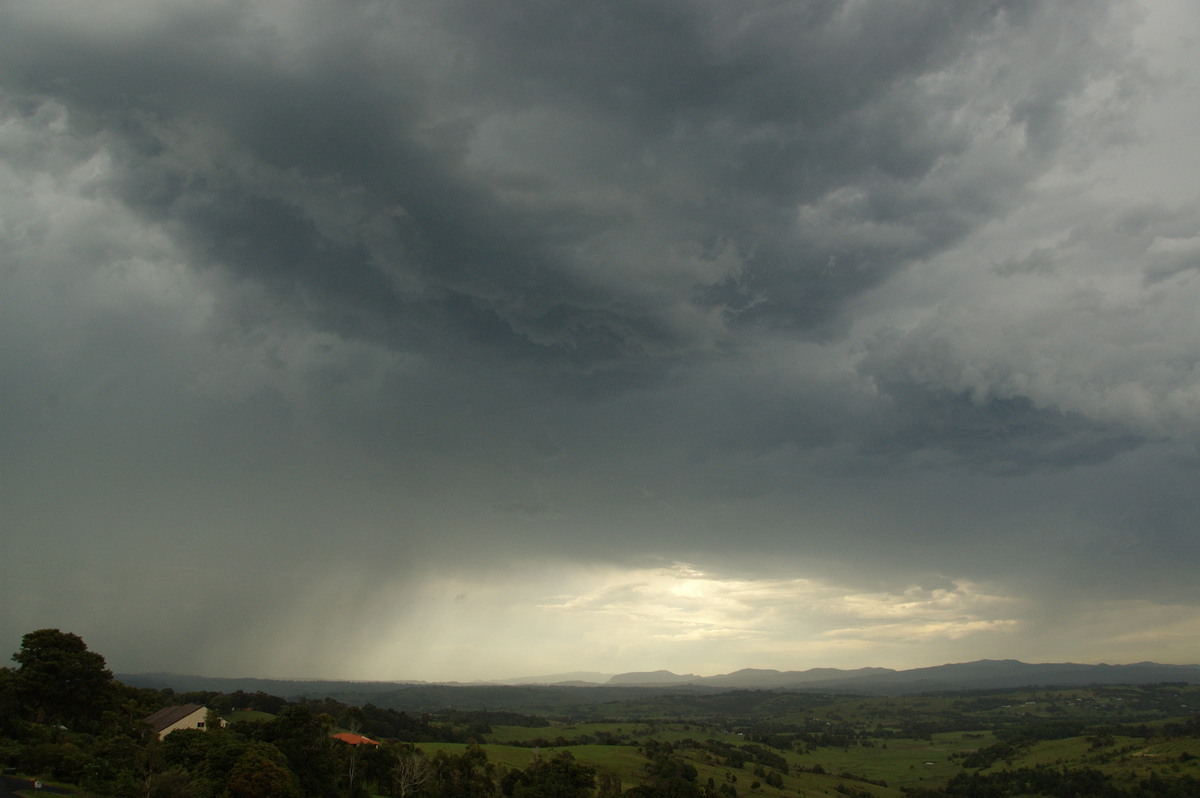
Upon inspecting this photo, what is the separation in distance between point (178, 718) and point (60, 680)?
56.7 feet

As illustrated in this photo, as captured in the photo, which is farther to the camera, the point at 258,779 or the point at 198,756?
the point at 198,756

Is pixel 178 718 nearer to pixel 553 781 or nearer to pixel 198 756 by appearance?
pixel 198 756

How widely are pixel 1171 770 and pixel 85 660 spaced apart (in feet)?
711

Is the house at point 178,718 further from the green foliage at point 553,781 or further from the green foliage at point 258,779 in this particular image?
the green foliage at point 553,781

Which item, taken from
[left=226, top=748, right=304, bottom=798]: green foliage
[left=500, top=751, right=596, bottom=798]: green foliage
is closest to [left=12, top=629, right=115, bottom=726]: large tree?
[left=226, top=748, right=304, bottom=798]: green foliage

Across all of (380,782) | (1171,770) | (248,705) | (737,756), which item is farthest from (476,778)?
(1171,770)

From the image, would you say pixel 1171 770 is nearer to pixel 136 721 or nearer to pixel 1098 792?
pixel 1098 792

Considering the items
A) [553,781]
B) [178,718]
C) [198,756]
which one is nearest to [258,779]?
[198,756]

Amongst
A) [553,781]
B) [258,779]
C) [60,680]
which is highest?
[60,680]

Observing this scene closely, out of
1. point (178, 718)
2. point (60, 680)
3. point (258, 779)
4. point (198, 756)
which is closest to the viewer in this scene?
point (258, 779)

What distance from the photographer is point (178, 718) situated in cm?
10281

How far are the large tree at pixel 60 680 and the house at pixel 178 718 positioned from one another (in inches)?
318

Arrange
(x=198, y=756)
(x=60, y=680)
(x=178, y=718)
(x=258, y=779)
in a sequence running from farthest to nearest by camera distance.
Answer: (x=178, y=718), (x=60, y=680), (x=198, y=756), (x=258, y=779)

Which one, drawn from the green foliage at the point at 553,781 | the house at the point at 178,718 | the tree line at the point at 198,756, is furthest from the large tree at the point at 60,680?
the green foliage at the point at 553,781
